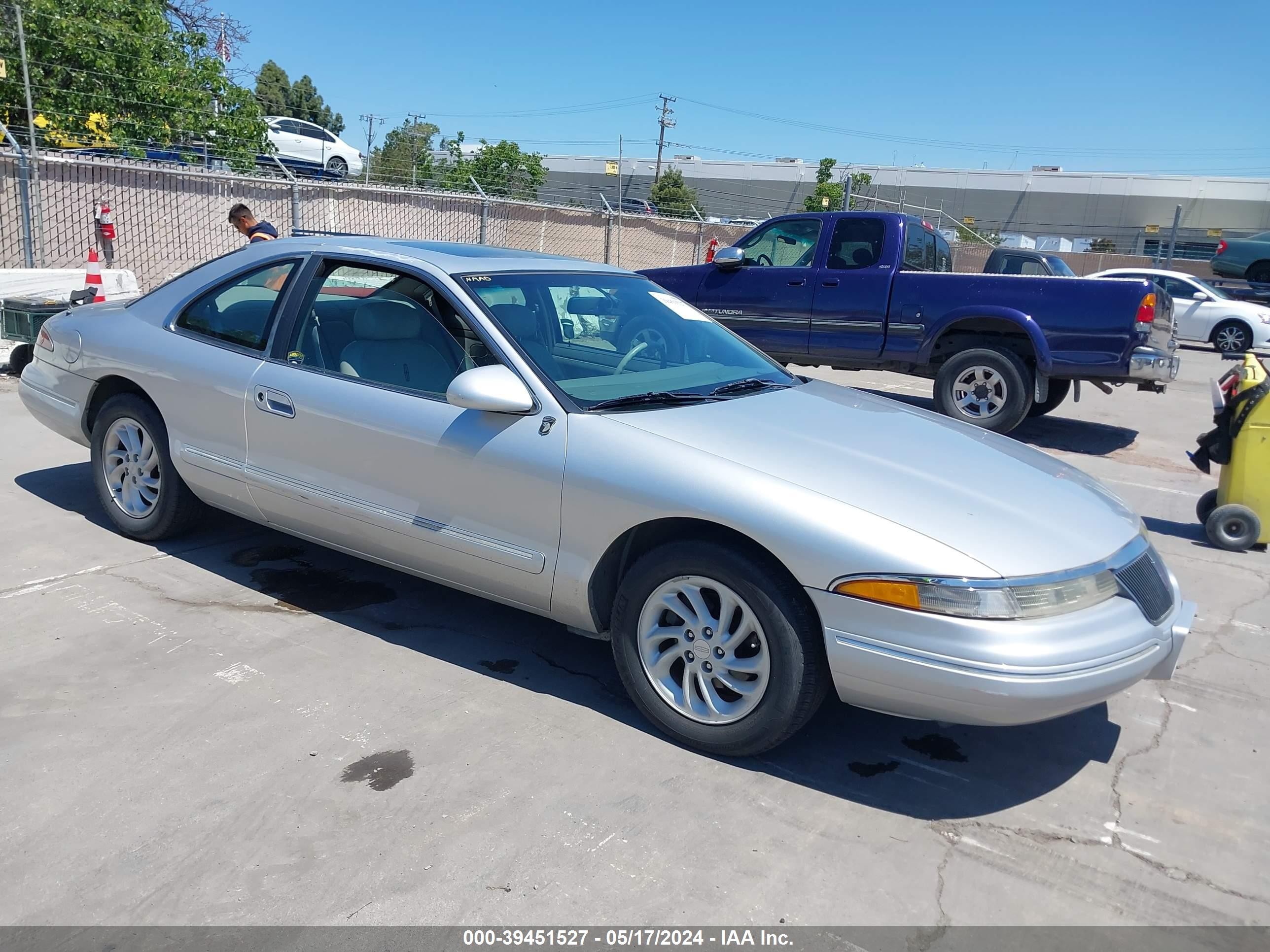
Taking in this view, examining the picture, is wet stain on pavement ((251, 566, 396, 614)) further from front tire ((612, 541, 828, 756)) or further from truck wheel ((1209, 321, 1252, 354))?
truck wheel ((1209, 321, 1252, 354))

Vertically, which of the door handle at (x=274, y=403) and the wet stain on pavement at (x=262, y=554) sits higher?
the door handle at (x=274, y=403)

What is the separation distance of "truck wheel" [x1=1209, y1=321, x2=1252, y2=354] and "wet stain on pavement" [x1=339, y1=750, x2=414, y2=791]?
68.3ft

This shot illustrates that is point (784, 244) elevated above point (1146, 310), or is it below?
above

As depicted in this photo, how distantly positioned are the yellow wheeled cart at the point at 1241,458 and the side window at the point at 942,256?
4316mm

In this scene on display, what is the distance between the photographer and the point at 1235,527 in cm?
616

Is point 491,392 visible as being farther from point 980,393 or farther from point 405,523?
point 980,393

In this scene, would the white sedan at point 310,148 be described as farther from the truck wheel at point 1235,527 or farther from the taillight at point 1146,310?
the truck wheel at point 1235,527

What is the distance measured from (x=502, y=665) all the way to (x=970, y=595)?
1.90m

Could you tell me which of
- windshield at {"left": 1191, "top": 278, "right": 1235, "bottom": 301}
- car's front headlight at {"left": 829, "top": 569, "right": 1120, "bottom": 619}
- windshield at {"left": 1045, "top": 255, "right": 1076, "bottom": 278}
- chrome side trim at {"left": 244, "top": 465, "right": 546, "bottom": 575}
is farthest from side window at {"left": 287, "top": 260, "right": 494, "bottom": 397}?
windshield at {"left": 1191, "top": 278, "right": 1235, "bottom": 301}

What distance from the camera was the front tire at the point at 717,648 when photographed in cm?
316

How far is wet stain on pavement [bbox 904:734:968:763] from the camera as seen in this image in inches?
140

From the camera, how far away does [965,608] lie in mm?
2932

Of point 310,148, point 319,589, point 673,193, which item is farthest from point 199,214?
point 673,193

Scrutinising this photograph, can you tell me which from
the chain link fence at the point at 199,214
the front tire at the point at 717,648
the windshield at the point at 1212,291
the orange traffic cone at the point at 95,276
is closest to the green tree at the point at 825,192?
the windshield at the point at 1212,291
